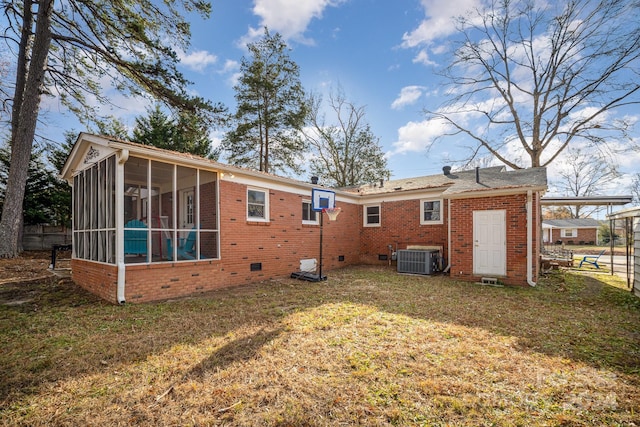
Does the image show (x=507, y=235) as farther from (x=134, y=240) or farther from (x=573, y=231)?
(x=573, y=231)

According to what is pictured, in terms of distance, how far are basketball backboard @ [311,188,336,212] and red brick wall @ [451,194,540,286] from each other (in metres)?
4.26

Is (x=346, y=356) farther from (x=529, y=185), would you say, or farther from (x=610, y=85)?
(x=610, y=85)

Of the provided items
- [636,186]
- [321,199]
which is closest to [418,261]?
[321,199]

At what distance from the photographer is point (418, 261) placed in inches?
413

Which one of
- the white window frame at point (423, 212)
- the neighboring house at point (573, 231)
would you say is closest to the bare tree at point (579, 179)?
the neighboring house at point (573, 231)

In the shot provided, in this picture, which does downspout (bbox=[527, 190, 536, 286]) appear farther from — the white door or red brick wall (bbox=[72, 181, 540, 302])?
the white door

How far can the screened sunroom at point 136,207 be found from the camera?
633cm

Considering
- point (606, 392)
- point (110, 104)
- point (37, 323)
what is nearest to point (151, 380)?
point (37, 323)

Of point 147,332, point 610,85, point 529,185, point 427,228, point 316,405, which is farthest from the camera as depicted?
point 610,85

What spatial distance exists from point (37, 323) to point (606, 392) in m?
8.01

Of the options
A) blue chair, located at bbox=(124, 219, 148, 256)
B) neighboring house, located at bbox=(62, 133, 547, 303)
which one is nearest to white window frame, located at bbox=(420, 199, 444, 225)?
neighboring house, located at bbox=(62, 133, 547, 303)

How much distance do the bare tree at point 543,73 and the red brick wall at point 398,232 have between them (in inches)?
390

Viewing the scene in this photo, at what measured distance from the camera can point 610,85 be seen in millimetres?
14422

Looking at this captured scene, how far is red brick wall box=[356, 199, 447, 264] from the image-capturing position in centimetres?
1142
